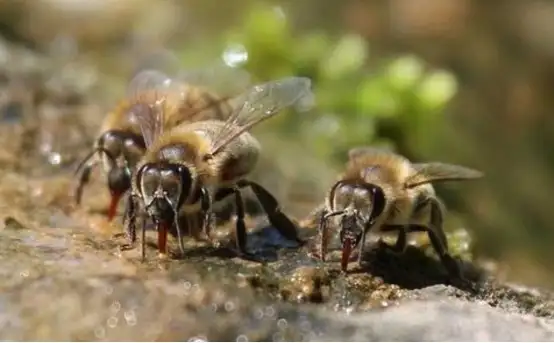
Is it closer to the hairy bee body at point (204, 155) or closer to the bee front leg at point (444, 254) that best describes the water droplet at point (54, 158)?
the hairy bee body at point (204, 155)

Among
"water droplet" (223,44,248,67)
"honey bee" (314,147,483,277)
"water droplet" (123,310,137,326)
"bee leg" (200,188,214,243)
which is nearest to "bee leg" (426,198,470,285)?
"honey bee" (314,147,483,277)

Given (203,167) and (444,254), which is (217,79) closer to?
(203,167)

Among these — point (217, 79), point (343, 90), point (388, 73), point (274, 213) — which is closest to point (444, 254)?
point (274, 213)

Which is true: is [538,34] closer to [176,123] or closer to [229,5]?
[229,5]

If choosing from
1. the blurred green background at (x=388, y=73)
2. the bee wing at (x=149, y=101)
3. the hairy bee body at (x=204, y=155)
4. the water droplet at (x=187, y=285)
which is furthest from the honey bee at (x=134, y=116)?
the water droplet at (x=187, y=285)

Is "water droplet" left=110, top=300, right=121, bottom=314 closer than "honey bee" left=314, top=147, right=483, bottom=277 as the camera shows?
Yes

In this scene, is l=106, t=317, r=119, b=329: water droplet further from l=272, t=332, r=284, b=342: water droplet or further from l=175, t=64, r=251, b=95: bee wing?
l=175, t=64, r=251, b=95: bee wing

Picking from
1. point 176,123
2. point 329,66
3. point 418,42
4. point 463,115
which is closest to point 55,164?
point 176,123
